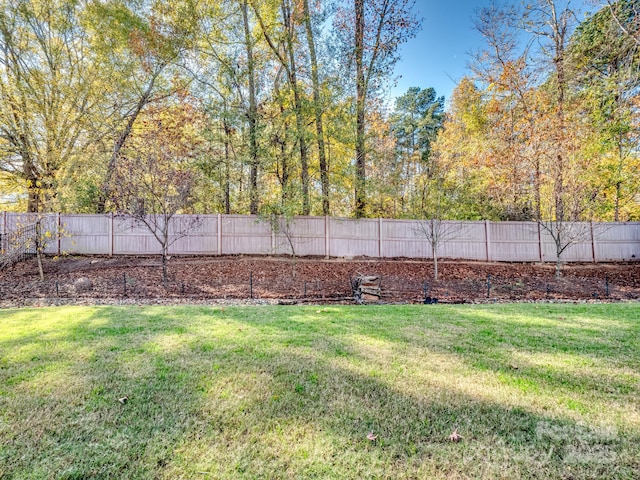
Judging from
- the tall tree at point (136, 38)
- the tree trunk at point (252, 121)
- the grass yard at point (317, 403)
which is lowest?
the grass yard at point (317, 403)

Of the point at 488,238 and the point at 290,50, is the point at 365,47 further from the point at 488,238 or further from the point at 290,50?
the point at 488,238

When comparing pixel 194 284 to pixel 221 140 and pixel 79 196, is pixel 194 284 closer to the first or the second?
pixel 221 140

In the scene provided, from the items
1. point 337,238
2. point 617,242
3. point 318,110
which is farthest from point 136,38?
point 617,242

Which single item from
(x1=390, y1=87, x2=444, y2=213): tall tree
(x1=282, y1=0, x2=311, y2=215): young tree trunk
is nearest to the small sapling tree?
(x1=282, y1=0, x2=311, y2=215): young tree trunk

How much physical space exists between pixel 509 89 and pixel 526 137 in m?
2.33

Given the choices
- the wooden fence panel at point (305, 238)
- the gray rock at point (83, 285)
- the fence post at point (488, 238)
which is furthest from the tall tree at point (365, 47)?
the gray rock at point (83, 285)

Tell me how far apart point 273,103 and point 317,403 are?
11.8 metres

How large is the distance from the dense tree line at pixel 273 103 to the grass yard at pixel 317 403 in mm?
7561

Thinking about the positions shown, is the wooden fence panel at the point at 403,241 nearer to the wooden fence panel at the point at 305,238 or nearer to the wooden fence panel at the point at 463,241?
the wooden fence panel at the point at 463,241

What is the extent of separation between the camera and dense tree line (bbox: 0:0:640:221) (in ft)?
37.1

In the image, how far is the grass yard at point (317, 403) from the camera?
1.60 m

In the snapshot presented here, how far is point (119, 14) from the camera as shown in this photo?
39.6 feet

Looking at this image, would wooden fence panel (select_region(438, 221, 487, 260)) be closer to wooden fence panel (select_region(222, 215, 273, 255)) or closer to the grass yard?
wooden fence panel (select_region(222, 215, 273, 255))

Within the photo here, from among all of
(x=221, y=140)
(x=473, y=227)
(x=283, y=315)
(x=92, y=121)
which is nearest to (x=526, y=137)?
(x=473, y=227)
